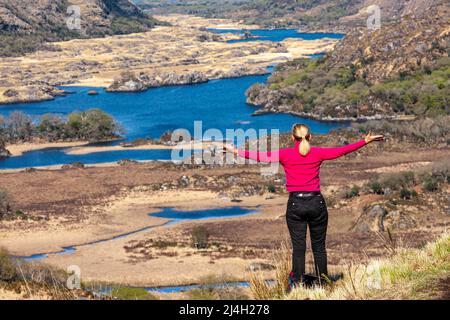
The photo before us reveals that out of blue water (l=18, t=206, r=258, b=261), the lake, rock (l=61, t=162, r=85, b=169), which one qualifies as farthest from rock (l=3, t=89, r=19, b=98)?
blue water (l=18, t=206, r=258, b=261)

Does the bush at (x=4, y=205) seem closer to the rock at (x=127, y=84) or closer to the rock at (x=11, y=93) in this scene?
the rock at (x=11, y=93)

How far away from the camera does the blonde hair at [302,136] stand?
12938 mm

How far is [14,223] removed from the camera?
189 feet

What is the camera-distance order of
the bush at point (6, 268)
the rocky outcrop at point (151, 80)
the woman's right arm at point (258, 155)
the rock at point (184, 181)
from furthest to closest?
the rocky outcrop at point (151, 80) < the rock at point (184, 181) < the bush at point (6, 268) < the woman's right arm at point (258, 155)


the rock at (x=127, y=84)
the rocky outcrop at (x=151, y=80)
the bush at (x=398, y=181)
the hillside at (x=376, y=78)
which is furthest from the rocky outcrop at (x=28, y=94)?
the bush at (x=398, y=181)

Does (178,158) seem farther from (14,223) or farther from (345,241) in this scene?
(345,241)

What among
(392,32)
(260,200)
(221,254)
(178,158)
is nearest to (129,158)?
(178,158)

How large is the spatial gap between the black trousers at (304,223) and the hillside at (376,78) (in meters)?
97.6

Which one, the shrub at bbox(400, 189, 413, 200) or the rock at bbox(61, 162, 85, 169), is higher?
the shrub at bbox(400, 189, 413, 200)

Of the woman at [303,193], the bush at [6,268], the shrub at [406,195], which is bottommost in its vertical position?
the shrub at [406,195]

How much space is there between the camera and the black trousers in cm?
1277

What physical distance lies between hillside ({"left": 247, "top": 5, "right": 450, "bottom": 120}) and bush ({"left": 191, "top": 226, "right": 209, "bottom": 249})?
6439 centimetres

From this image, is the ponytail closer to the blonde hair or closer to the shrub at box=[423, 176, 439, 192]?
the blonde hair

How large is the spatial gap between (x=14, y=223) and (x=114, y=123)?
50.0 m
